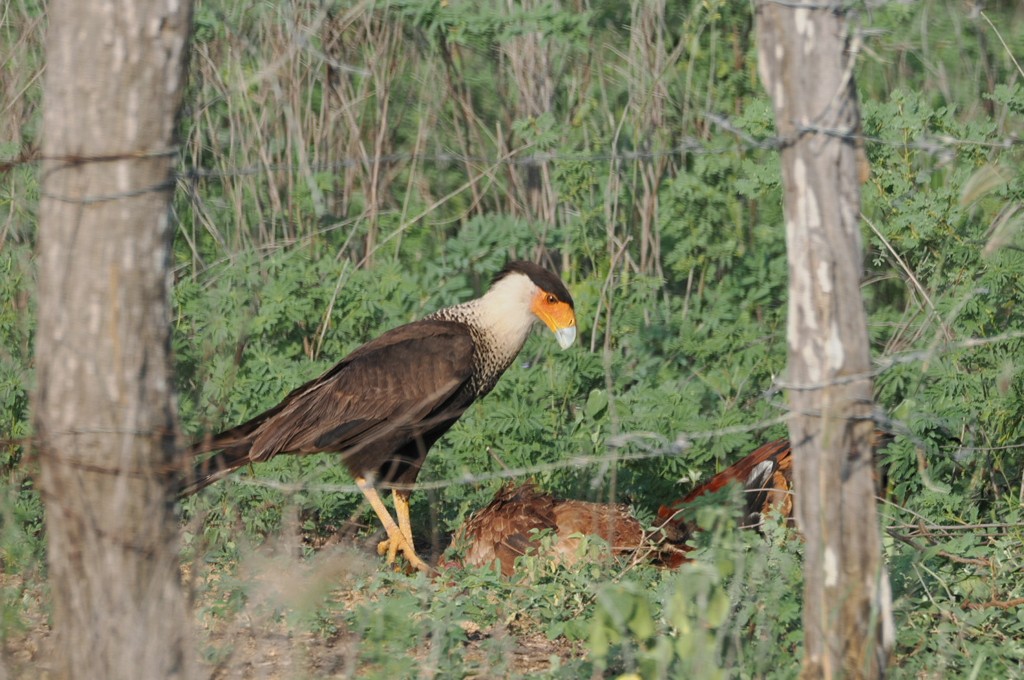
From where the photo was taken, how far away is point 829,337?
307cm

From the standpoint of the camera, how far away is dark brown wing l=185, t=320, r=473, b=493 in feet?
18.0

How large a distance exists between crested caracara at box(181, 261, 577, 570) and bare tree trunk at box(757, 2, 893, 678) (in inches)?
96.6

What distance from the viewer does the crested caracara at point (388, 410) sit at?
548cm

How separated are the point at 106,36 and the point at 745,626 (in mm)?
2353

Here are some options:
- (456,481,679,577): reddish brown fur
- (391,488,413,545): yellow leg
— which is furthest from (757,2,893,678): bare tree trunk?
(391,488,413,545): yellow leg

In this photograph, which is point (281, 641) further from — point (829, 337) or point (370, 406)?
point (829, 337)

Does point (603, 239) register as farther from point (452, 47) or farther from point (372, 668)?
point (372, 668)

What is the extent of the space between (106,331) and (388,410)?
2.71m

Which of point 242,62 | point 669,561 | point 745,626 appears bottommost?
point 669,561

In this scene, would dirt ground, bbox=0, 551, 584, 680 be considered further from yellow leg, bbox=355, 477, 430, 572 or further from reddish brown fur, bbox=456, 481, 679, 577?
yellow leg, bbox=355, 477, 430, 572

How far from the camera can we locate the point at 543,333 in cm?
696

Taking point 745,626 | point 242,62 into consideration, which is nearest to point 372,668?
point 745,626

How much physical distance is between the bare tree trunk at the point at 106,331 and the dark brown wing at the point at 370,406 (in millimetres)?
2411

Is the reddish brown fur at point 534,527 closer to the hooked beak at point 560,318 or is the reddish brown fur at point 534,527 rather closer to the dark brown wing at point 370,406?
the dark brown wing at point 370,406
